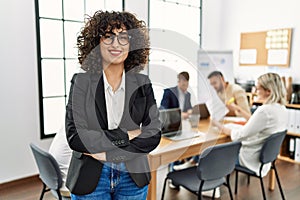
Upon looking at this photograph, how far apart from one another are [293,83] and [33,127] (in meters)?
3.78

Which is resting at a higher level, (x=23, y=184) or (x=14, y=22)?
(x=14, y=22)

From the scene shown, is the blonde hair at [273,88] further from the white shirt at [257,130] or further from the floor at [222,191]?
the floor at [222,191]

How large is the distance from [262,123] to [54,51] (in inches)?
97.1

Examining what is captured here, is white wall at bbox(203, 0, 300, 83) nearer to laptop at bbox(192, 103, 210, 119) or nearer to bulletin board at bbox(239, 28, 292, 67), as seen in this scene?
bulletin board at bbox(239, 28, 292, 67)

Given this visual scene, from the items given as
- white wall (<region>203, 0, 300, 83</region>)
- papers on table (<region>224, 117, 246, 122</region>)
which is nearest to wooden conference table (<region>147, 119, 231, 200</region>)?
papers on table (<region>224, 117, 246, 122</region>)

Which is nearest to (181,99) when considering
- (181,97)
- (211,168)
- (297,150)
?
(181,97)

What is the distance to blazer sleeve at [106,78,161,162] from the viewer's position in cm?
119

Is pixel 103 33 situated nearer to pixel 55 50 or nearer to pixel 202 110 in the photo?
pixel 202 110

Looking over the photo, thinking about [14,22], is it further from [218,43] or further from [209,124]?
[218,43]

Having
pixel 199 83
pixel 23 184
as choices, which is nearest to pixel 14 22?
pixel 23 184

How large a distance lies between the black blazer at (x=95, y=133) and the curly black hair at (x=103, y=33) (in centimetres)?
6

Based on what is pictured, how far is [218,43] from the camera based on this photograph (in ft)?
17.6

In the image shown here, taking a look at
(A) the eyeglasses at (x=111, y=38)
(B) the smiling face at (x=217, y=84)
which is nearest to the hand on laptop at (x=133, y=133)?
(A) the eyeglasses at (x=111, y=38)

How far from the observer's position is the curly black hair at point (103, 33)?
1168mm
